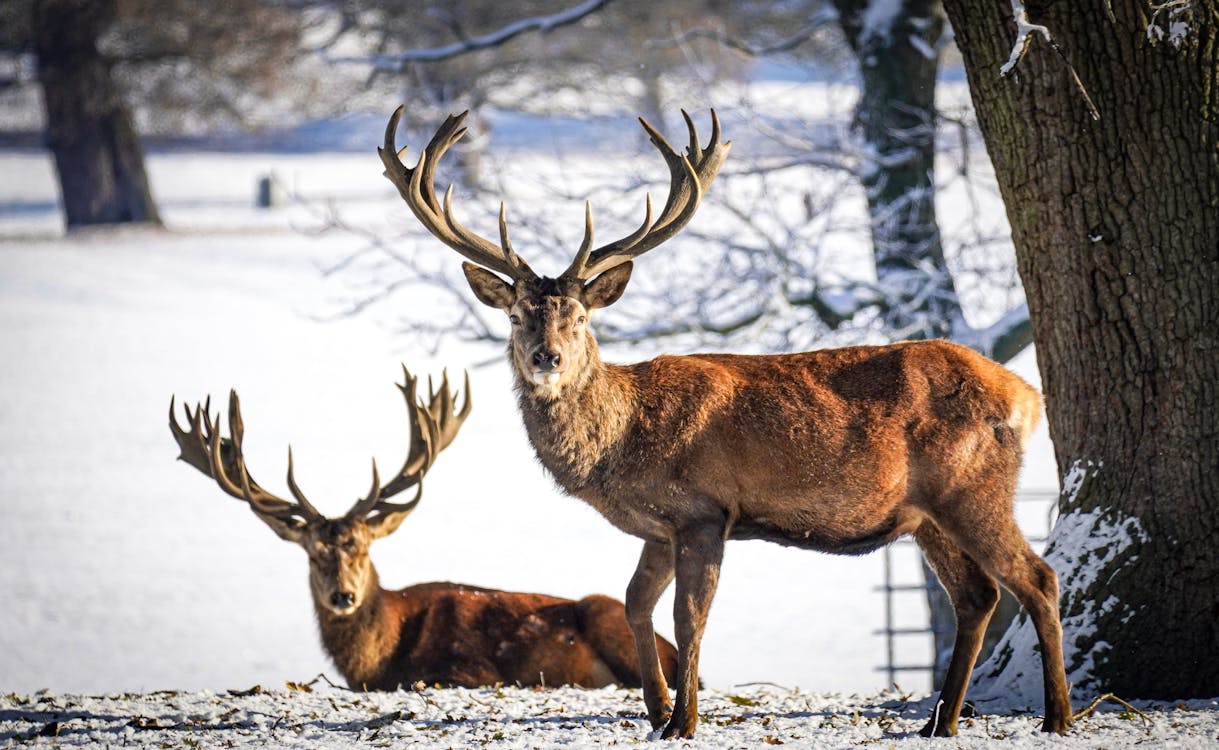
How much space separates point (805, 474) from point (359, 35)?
20.8 m

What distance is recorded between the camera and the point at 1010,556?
5172 millimetres

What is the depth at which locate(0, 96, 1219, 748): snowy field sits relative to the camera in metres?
5.70

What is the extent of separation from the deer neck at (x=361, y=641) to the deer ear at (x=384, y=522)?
1.06 ft

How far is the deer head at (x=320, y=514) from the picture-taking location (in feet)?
25.6

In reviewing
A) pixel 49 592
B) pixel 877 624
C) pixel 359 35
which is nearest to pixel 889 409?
pixel 877 624

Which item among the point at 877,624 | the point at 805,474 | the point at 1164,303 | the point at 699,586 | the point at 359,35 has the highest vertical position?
the point at 359,35

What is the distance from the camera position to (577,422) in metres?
5.26

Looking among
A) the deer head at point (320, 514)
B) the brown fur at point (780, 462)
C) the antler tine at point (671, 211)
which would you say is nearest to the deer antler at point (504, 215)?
the antler tine at point (671, 211)

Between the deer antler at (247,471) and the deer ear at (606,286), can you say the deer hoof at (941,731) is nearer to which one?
the deer ear at (606,286)

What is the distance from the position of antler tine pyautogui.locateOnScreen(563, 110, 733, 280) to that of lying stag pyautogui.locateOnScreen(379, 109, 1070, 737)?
0.11 ft

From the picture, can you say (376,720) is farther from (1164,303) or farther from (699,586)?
(1164,303)

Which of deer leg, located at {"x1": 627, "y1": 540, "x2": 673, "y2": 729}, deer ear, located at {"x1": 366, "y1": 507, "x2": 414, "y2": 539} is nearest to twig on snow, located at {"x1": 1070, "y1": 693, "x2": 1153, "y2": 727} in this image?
deer leg, located at {"x1": 627, "y1": 540, "x2": 673, "y2": 729}

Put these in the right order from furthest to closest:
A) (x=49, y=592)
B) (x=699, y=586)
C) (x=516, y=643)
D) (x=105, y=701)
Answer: (x=49, y=592) → (x=516, y=643) → (x=105, y=701) → (x=699, y=586)

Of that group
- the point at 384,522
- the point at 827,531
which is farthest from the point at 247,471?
the point at 827,531
